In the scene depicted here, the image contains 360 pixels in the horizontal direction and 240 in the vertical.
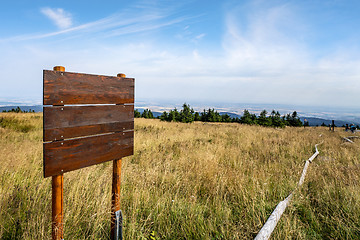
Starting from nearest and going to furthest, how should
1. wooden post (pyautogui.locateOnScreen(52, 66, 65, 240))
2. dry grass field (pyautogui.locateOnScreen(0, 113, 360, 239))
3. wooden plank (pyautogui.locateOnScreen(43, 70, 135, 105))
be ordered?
wooden plank (pyautogui.locateOnScreen(43, 70, 135, 105))
wooden post (pyautogui.locateOnScreen(52, 66, 65, 240))
dry grass field (pyautogui.locateOnScreen(0, 113, 360, 239))

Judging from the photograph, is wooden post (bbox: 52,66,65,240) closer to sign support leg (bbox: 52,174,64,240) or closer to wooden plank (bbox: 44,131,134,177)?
sign support leg (bbox: 52,174,64,240)

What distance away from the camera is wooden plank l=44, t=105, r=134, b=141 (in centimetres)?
179

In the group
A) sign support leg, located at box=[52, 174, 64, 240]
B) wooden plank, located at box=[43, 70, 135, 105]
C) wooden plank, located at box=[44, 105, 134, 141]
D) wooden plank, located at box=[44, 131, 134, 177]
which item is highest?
wooden plank, located at box=[43, 70, 135, 105]

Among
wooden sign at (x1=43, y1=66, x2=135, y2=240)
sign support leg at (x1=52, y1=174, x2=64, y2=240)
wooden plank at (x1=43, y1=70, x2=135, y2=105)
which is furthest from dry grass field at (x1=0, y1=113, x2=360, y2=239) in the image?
wooden plank at (x1=43, y1=70, x2=135, y2=105)

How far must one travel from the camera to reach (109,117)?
7.77ft

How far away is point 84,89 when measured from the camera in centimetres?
204

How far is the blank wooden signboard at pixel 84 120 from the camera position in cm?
179

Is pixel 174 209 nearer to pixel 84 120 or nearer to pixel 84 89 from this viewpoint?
pixel 84 120

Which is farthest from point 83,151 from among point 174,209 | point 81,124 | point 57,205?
point 174,209

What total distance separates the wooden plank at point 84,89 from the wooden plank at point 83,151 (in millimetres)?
427

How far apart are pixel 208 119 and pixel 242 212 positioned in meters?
42.5

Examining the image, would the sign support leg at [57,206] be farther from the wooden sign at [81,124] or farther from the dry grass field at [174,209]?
the dry grass field at [174,209]

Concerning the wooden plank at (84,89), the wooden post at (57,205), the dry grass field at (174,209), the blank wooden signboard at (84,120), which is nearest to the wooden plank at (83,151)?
the blank wooden signboard at (84,120)

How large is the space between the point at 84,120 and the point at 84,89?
13.4 inches
